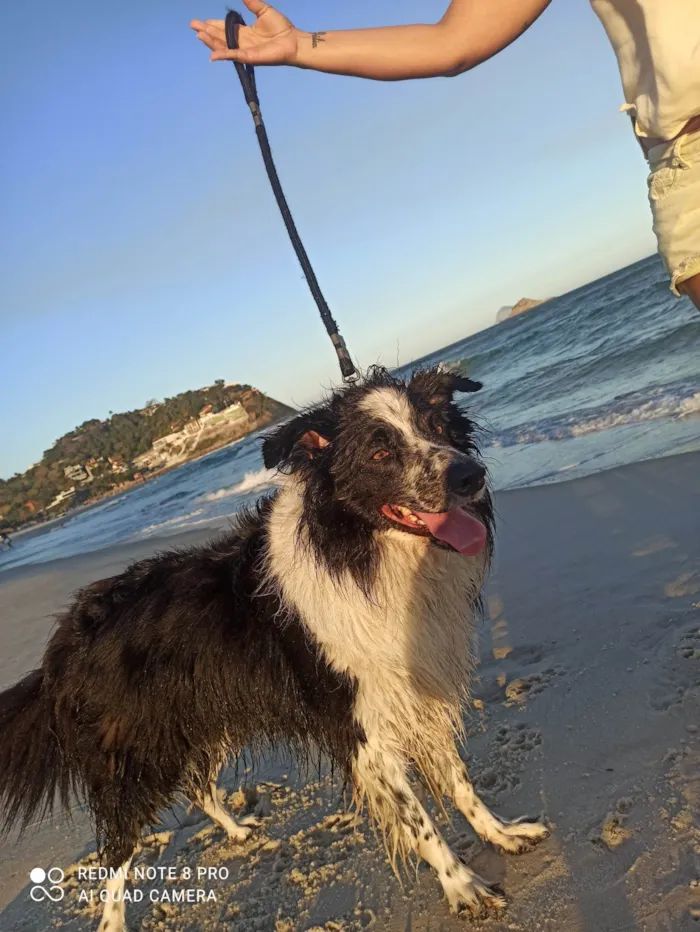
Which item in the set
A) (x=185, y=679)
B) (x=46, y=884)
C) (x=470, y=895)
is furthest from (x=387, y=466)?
(x=46, y=884)

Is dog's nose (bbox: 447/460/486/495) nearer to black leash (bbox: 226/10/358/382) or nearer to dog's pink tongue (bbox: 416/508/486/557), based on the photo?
dog's pink tongue (bbox: 416/508/486/557)

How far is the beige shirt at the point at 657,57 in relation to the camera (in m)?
1.42

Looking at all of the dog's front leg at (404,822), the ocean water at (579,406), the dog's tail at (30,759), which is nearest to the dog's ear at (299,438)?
the ocean water at (579,406)

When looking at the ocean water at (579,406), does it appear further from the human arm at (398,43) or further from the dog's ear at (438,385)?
the human arm at (398,43)

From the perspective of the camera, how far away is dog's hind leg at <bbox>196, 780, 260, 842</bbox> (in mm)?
3207

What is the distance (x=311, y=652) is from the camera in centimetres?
265

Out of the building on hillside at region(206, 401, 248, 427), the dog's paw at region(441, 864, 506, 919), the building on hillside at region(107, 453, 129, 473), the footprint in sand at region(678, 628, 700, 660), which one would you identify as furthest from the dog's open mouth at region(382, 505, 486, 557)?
the building on hillside at region(107, 453, 129, 473)

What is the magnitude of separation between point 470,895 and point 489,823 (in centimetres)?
33

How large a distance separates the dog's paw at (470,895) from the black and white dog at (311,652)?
12 mm

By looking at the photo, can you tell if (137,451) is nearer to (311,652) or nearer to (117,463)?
(117,463)

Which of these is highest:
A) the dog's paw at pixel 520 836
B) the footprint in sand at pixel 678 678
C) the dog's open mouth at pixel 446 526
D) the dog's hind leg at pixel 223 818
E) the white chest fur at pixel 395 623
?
the dog's open mouth at pixel 446 526

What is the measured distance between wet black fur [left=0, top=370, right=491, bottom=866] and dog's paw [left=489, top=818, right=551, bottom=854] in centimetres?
70

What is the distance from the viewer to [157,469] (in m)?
42.6

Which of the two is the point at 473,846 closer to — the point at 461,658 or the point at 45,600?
the point at 461,658
